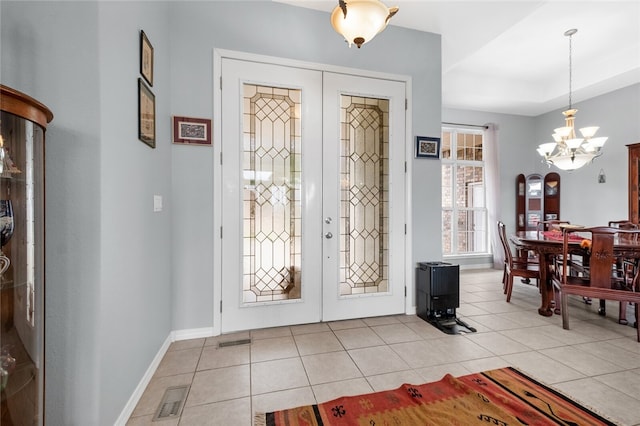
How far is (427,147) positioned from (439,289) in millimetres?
1568

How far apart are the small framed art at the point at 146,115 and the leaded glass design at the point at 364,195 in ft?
5.62

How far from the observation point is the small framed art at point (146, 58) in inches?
73.3

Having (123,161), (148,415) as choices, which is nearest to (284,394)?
(148,415)

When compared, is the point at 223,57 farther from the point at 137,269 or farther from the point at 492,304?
the point at 492,304

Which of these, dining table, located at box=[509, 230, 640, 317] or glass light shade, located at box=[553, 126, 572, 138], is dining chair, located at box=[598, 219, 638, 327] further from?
glass light shade, located at box=[553, 126, 572, 138]

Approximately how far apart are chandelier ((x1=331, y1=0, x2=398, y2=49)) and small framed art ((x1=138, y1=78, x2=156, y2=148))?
1369mm

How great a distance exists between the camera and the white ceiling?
2916mm

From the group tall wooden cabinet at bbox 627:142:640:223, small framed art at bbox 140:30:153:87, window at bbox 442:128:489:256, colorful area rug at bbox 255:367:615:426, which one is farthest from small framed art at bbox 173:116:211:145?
tall wooden cabinet at bbox 627:142:640:223

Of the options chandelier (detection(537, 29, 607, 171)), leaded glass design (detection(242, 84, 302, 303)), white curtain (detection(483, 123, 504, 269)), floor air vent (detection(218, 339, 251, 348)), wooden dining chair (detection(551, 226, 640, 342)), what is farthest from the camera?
white curtain (detection(483, 123, 504, 269))

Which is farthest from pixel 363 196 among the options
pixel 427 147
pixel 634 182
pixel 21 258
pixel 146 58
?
pixel 634 182

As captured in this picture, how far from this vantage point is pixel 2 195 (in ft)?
3.33

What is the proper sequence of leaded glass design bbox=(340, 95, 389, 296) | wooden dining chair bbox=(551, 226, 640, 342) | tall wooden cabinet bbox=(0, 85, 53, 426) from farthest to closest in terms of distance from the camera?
1. leaded glass design bbox=(340, 95, 389, 296)
2. wooden dining chair bbox=(551, 226, 640, 342)
3. tall wooden cabinet bbox=(0, 85, 53, 426)

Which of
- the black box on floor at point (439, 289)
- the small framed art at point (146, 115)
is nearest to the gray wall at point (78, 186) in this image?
the small framed art at point (146, 115)

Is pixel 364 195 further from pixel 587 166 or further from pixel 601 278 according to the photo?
pixel 587 166
